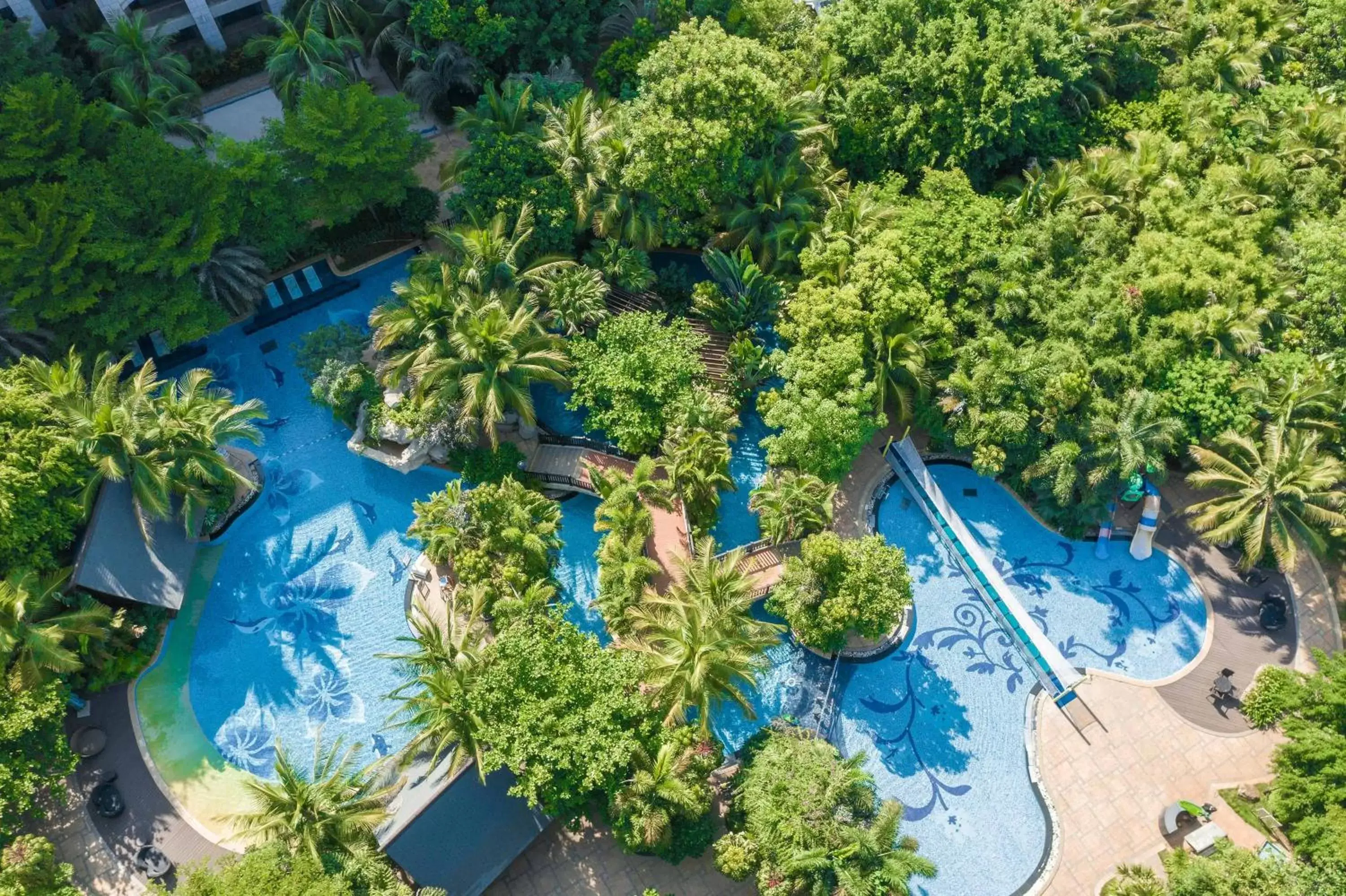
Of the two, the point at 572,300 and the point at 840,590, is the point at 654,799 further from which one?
the point at 572,300

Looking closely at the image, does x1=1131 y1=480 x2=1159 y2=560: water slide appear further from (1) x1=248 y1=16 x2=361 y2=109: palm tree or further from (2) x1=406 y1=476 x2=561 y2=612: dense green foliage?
(1) x1=248 y1=16 x2=361 y2=109: palm tree

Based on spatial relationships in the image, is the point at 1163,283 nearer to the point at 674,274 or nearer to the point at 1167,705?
the point at 1167,705

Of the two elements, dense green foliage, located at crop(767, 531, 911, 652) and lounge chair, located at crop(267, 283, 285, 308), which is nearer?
dense green foliage, located at crop(767, 531, 911, 652)

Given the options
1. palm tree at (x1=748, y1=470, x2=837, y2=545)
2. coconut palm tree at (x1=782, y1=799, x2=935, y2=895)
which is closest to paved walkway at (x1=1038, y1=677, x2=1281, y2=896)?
coconut palm tree at (x1=782, y1=799, x2=935, y2=895)

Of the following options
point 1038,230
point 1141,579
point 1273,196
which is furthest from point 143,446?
point 1273,196

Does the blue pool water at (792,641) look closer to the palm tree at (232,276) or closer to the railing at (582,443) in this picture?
the railing at (582,443)

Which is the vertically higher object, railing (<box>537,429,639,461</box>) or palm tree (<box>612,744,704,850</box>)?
railing (<box>537,429,639,461</box>)

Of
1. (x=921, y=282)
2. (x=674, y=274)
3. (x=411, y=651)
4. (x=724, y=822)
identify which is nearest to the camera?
(x=724, y=822)
